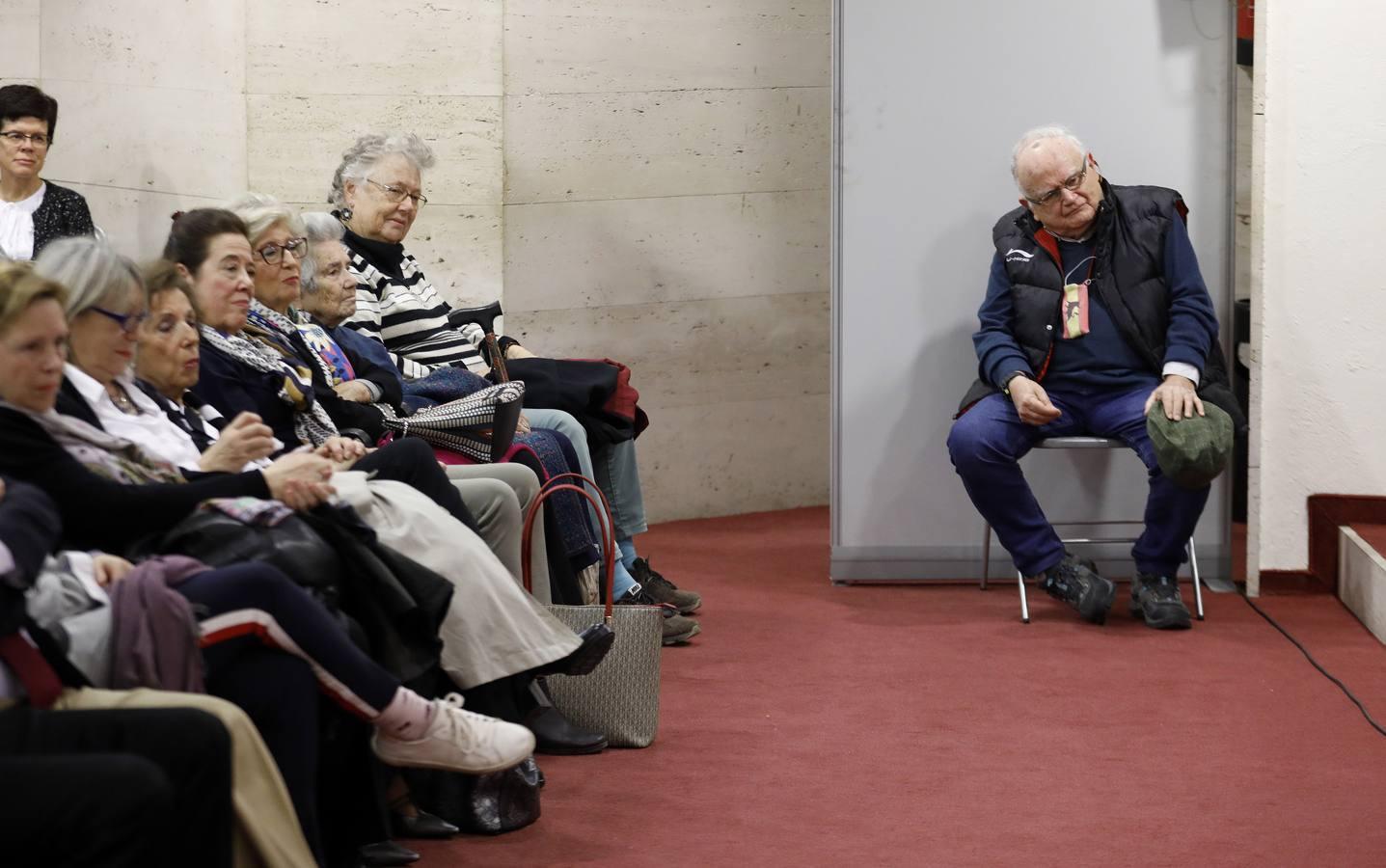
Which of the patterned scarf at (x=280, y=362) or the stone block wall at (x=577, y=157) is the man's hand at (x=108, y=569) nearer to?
the patterned scarf at (x=280, y=362)

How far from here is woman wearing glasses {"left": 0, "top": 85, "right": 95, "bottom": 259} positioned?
468cm

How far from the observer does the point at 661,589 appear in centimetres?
496

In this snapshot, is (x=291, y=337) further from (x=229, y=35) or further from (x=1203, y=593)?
(x=1203, y=593)

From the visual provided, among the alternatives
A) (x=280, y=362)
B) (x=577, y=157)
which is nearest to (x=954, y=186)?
(x=577, y=157)

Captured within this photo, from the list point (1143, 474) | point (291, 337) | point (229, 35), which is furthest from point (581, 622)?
point (229, 35)

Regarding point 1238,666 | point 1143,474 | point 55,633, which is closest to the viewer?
point 55,633

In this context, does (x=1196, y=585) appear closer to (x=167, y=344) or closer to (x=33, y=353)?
(x=167, y=344)

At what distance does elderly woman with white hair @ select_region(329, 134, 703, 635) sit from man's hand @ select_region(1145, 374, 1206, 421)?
57.0 inches

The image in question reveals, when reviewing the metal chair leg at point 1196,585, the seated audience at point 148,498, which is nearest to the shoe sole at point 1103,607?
the metal chair leg at point 1196,585

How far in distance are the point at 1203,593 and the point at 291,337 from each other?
2926 millimetres

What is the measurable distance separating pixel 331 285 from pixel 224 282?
2.75ft

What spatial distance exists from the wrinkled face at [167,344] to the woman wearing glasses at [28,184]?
5.60 ft

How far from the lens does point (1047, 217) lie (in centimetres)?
502

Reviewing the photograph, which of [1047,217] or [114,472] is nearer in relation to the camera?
[114,472]
